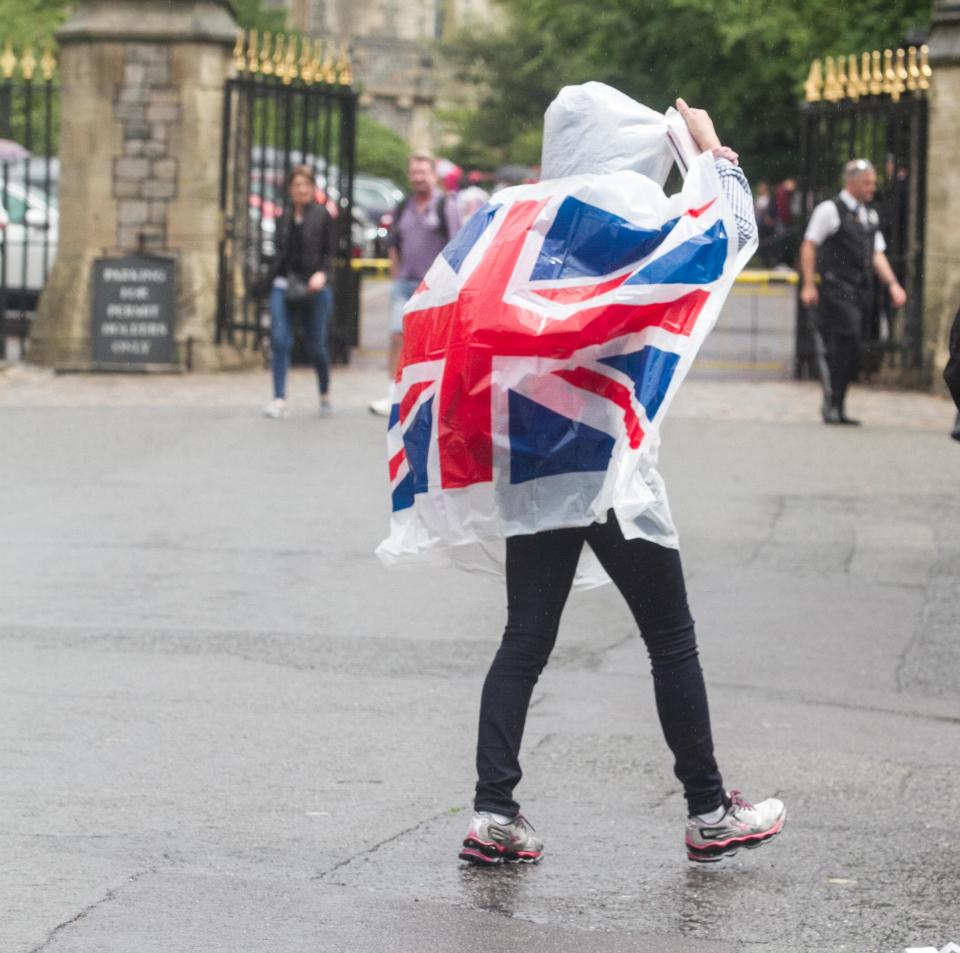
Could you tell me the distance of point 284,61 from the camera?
61.0ft

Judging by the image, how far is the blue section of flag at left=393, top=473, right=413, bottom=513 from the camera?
4.85m

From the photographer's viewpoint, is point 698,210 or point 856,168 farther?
point 856,168

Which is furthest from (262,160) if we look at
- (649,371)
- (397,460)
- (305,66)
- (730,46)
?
(730,46)

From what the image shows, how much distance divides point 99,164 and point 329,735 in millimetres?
13115

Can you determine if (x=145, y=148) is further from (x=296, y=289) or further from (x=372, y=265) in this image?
(x=372, y=265)

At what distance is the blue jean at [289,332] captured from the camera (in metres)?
14.5

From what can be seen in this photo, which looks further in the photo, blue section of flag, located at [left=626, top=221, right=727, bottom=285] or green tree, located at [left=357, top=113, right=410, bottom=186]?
green tree, located at [left=357, top=113, right=410, bottom=186]

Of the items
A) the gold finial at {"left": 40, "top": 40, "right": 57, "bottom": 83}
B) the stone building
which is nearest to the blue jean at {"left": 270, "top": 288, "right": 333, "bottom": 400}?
the gold finial at {"left": 40, "top": 40, "right": 57, "bottom": 83}

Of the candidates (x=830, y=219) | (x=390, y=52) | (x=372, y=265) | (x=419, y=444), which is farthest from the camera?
(x=390, y=52)

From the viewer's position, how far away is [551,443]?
4.62 meters

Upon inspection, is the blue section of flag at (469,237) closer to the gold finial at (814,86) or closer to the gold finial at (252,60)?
the gold finial at (252,60)

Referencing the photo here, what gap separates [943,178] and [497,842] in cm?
1367

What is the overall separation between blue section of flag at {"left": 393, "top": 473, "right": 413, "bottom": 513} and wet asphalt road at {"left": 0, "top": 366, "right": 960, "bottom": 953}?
791 millimetres

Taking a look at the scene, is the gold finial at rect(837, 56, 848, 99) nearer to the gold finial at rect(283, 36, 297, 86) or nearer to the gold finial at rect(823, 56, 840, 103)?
the gold finial at rect(823, 56, 840, 103)
